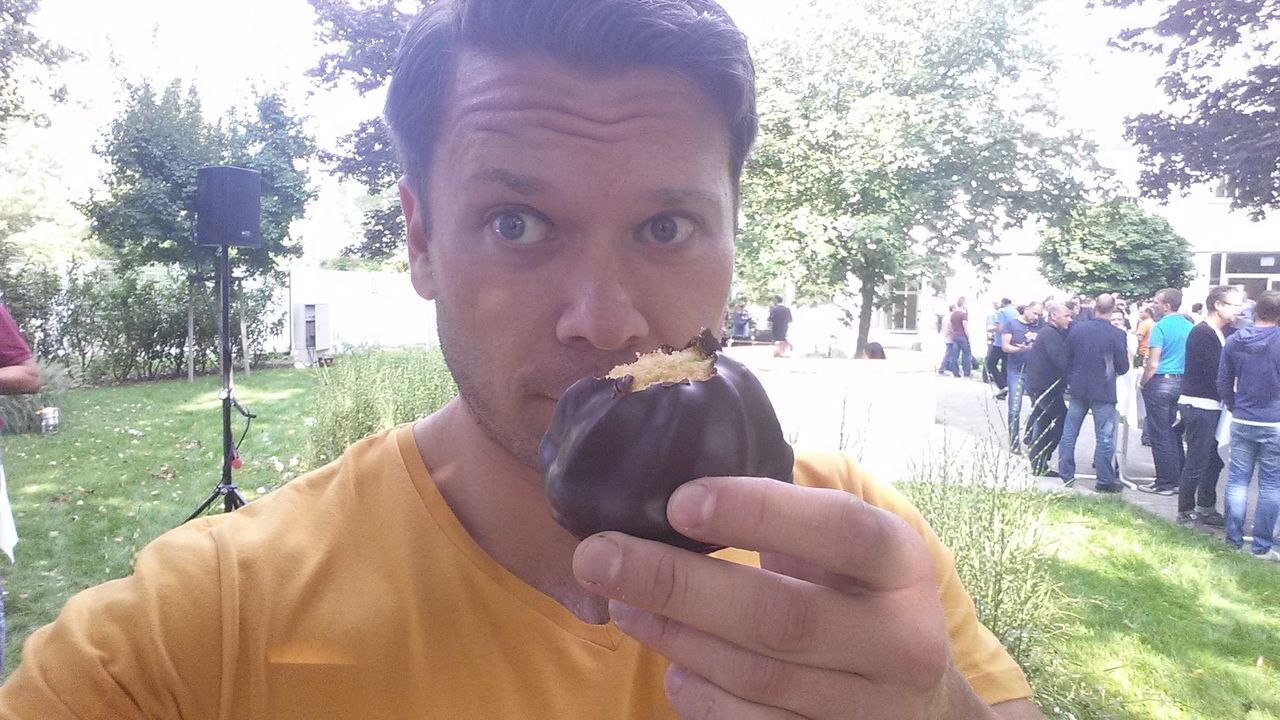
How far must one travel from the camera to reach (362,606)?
1146 mm

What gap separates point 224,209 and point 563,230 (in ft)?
17.0

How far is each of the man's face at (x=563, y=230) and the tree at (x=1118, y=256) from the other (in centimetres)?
1136

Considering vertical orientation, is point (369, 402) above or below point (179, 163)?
below

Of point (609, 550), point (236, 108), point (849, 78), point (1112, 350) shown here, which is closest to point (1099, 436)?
point (1112, 350)

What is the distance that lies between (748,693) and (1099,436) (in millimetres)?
7923

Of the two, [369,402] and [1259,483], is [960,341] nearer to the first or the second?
[1259,483]

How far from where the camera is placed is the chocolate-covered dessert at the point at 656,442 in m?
0.76

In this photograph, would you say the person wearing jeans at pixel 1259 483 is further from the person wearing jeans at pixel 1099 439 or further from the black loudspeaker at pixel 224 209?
the black loudspeaker at pixel 224 209

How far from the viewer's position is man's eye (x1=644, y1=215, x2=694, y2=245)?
3.93ft

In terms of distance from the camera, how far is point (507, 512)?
4.25 ft

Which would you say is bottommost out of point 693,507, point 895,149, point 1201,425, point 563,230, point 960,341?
point 1201,425

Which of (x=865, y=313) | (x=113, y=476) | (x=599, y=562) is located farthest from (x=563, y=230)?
(x=865, y=313)

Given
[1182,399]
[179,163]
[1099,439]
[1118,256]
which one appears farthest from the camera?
[1118,256]

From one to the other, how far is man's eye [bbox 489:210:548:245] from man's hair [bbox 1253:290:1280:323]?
254 inches
